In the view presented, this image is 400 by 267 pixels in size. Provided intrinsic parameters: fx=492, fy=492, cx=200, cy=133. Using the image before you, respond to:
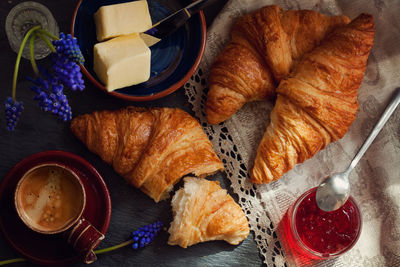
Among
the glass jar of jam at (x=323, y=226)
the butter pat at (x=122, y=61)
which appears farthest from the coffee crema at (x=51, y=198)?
the glass jar of jam at (x=323, y=226)

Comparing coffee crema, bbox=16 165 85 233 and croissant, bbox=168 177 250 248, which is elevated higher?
coffee crema, bbox=16 165 85 233

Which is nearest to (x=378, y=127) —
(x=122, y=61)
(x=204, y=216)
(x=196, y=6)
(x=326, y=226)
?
(x=326, y=226)

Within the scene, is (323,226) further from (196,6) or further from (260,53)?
(196,6)

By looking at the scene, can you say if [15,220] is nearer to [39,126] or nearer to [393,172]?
[39,126]

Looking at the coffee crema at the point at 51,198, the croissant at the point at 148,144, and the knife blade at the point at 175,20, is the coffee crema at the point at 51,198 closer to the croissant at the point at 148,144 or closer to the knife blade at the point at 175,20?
the croissant at the point at 148,144

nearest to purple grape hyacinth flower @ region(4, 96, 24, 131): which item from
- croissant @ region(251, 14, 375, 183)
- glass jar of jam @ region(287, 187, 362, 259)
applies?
croissant @ region(251, 14, 375, 183)

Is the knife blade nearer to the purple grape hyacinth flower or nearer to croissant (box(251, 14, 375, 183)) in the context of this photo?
croissant (box(251, 14, 375, 183))

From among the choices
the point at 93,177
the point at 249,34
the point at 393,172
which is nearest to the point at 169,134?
the point at 93,177

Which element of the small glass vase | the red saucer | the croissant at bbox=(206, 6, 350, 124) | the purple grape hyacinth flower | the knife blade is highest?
the small glass vase
